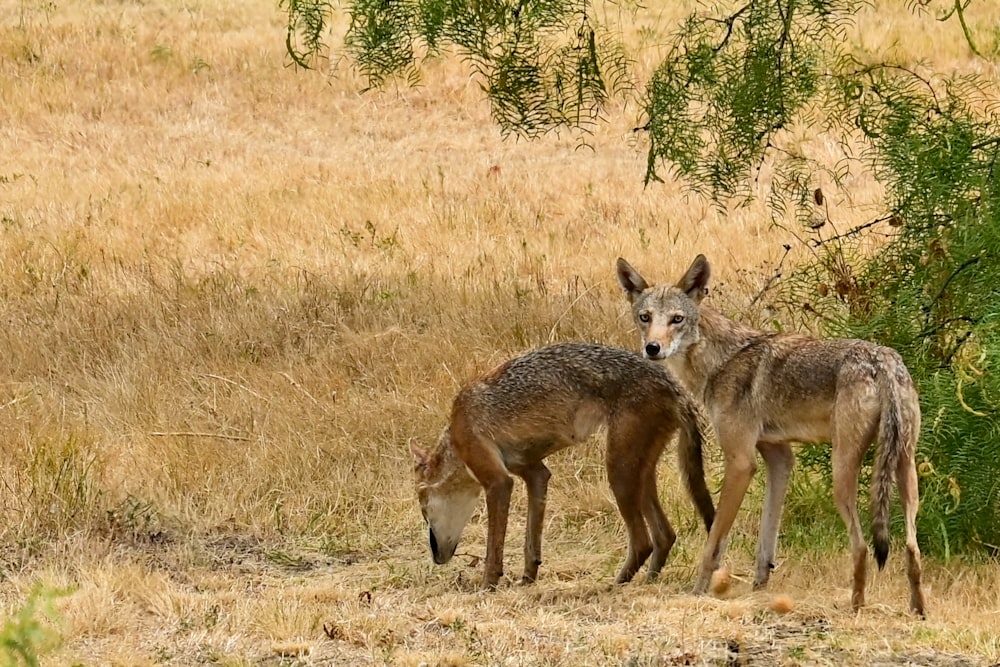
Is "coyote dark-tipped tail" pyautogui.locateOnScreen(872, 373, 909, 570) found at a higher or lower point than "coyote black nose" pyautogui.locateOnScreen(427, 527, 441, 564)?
higher

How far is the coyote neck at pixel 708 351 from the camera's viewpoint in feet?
22.1

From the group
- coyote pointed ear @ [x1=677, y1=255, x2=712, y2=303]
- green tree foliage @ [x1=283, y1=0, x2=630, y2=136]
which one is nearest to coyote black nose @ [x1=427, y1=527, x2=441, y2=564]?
coyote pointed ear @ [x1=677, y1=255, x2=712, y2=303]

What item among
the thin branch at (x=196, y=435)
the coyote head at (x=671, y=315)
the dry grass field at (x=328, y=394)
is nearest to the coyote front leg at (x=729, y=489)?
the dry grass field at (x=328, y=394)

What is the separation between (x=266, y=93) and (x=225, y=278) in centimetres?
1063

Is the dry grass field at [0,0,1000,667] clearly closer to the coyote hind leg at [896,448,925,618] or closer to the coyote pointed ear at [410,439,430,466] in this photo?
the coyote hind leg at [896,448,925,618]

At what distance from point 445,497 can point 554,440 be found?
2.15 feet

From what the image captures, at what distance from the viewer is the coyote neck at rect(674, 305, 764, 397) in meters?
6.74

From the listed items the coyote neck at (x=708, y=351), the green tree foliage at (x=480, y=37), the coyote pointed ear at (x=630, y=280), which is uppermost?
the green tree foliage at (x=480, y=37)

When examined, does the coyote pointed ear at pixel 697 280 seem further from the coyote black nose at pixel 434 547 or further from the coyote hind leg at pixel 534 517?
the coyote black nose at pixel 434 547

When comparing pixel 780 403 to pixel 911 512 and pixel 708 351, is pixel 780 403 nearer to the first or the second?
pixel 708 351

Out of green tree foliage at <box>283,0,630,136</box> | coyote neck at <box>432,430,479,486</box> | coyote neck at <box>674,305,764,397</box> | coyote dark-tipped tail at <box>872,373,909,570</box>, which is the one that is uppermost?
green tree foliage at <box>283,0,630,136</box>

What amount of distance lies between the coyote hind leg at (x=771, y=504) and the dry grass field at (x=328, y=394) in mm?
126

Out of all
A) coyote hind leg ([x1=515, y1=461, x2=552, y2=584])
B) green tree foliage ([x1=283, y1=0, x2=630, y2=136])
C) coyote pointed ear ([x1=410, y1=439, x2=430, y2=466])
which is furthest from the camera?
green tree foliage ([x1=283, y1=0, x2=630, y2=136])

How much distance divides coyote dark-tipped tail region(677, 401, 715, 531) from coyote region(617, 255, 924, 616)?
0.85 ft
